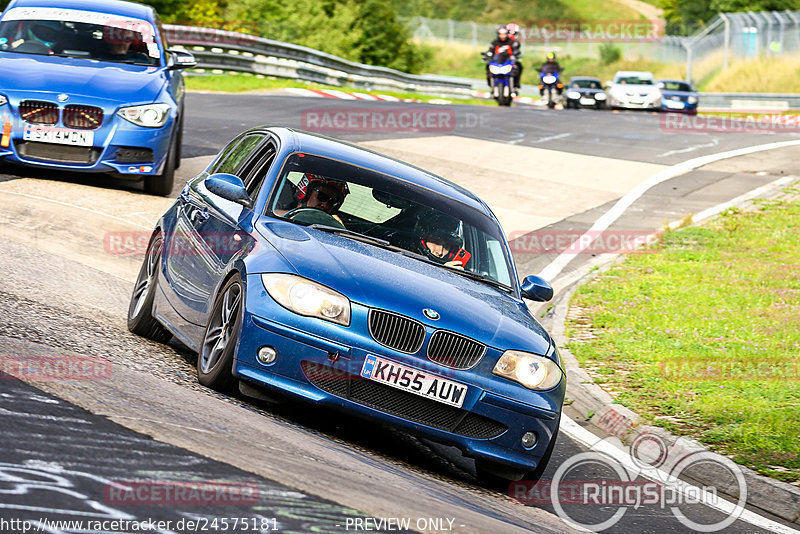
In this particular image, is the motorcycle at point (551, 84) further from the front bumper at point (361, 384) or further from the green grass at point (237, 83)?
the front bumper at point (361, 384)

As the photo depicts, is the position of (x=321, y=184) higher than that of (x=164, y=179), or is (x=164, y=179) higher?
(x=321, y=184)

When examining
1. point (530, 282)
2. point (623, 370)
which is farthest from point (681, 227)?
point (530, 282)

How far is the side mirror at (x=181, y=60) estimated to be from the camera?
13.2 metres

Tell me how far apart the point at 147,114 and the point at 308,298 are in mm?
6856

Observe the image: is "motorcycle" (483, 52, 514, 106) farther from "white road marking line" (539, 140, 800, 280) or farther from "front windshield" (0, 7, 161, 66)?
"front windshield" (0, 7, 161, 66)

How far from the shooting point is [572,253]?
14.7 meters

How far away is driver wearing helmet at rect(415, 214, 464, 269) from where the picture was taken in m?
7.18

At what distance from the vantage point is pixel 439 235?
24.0 ft

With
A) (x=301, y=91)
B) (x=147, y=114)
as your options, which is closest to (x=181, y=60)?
(x=147, y=114)

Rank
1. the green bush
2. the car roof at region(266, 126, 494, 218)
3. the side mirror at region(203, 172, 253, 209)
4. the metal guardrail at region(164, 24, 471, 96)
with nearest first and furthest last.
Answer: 1. the side mirror at region(203, 172, 253, 209)
2. the car roof at region(266, 126, 494, 218)
3. the metal guardrail at region(164, 24, 471, 96)
4. the green bush

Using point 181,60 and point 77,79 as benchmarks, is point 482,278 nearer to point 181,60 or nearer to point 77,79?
point 77,79

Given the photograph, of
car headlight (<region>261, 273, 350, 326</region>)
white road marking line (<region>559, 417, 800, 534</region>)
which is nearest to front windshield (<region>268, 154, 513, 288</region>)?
car headlight (<region>261, 273, 350, 326</region>)

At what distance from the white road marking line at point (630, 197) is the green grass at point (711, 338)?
2.29 feet

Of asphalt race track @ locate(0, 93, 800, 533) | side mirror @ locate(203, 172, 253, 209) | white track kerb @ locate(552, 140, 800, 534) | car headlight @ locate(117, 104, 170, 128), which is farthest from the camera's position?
car headlight @ locate(117, 104, 170, 128)
